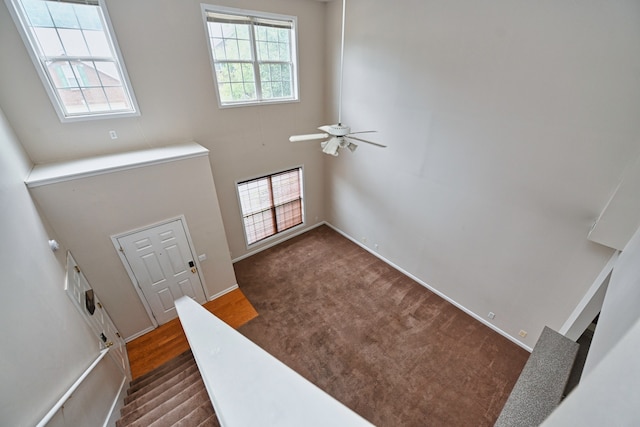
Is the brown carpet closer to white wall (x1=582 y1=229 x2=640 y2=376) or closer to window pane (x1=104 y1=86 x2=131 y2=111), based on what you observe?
white wall (x1=582 y1=229 x2=640 y2=376)

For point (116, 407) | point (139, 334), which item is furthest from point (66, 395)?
point (139, 334)

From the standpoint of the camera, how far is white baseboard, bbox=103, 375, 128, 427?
2671 millimetres

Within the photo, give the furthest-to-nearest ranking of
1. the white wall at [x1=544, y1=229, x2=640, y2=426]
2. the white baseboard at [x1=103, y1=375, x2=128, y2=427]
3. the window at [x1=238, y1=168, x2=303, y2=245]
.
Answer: the window at [x1=238, y1=168, x2=303, y2=245]
the white baseboard at [x1=103, y1=375, x2=128, y2=427]
the white wall at [x1=544, y1=229, x2=640, y2=426]

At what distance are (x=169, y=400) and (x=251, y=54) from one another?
18.4 feet

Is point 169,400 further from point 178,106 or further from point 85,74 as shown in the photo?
point 85,74

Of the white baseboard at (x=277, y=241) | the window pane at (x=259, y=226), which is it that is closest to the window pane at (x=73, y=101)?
the window pane at (x=259, y=226)

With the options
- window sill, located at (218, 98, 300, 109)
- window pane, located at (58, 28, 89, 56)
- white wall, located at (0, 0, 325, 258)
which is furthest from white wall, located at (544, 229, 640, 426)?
window pane, located at (58, 28, 89, 56)

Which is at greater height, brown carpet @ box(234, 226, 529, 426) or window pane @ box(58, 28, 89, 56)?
window pane @ box(58, 28, 89, 56)

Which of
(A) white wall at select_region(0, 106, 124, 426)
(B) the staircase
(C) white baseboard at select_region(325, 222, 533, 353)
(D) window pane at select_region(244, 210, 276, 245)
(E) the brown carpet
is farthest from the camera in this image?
(D) window pane at select_region(244, 210, 276, 245)

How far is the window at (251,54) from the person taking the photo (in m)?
4.39

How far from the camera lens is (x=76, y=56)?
3.43 meters

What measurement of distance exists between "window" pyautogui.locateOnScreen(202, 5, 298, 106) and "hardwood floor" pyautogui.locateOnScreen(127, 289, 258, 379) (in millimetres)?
4005

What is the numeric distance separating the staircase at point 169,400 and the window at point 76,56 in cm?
396

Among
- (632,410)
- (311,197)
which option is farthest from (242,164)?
(632,410)
